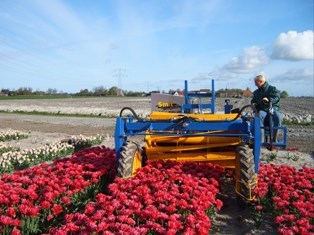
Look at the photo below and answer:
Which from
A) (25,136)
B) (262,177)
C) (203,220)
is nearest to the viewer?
(203,220)

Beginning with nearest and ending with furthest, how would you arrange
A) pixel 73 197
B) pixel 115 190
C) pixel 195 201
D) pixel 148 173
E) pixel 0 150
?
1. pixel 195 201
2. pixel 115 190
3. pixel 73 197
4. pixel 148 173
5. pixel 0 150

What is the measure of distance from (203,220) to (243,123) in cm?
241

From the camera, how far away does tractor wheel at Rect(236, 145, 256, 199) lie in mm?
5465

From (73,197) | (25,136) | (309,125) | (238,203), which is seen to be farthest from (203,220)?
(309,125)

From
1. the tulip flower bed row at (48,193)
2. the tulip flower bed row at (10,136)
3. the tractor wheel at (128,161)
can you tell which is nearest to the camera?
the tulip flower bed row at (48,193)

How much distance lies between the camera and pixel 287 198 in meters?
5.32

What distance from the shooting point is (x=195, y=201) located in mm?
4691

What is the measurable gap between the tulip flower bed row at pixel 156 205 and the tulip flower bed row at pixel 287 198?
780 mm

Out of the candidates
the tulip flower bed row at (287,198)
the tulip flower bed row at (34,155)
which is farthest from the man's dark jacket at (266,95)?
the tulip flower bed row at (34,155)

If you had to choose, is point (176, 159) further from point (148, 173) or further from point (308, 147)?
point (308, 147)

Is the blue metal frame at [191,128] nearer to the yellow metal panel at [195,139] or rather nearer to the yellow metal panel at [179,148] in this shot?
the yellow metal panel at [195,139]

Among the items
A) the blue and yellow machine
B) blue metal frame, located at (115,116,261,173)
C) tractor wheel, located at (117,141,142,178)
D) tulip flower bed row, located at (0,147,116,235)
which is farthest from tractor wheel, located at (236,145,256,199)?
tulip flower bed row, located at (0,147,116,235)

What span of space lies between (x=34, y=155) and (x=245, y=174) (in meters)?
6.51

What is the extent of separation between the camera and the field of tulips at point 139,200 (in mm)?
4078
